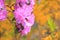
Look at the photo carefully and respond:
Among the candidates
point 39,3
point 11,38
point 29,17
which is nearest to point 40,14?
point 39,3

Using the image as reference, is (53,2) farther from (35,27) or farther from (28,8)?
(28,8)

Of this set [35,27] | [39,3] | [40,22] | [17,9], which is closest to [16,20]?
[17,9]

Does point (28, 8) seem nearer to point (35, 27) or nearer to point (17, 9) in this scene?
point (17, 9)

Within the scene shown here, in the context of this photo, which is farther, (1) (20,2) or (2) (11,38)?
(2) (11,38)

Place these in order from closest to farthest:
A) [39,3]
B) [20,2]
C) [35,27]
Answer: [20,2], [39,3], [35,27]

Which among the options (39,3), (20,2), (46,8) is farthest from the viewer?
(46,8)

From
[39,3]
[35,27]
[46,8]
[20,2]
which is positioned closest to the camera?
[20,2]

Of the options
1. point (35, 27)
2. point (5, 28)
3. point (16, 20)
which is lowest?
point (35, 27)

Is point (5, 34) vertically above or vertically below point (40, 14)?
below

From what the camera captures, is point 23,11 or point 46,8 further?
point 46,8
